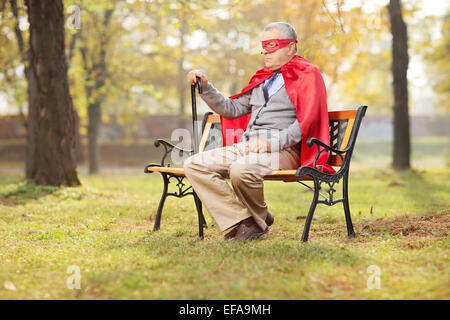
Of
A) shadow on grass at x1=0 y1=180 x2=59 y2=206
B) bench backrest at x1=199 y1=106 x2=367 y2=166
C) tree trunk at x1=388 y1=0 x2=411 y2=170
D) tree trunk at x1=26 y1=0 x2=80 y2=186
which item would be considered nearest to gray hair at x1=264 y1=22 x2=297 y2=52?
bench backrest at x1=199 y1=106 x2=367 y2=166

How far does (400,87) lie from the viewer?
12.6m

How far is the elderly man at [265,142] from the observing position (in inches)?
166

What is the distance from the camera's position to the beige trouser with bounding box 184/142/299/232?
4113mm

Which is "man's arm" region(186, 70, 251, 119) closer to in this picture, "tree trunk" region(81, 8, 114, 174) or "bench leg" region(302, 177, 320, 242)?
"bench leg" region(302, 177, 320, 242)

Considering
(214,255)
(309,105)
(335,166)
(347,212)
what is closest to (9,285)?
(214,255)

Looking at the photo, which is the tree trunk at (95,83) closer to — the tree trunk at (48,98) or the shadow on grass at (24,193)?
the tree trunk at (48,98)

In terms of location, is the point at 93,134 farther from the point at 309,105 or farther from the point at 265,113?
the point at 309,105

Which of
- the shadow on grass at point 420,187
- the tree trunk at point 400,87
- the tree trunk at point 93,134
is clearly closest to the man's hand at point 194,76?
the shadow on grass at point 420,187

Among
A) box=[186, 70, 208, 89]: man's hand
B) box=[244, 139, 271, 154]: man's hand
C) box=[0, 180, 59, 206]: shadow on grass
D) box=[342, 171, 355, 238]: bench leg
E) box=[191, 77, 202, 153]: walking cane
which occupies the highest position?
box=[186, 70, 208, 89]: man's hand

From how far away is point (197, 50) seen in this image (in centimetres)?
2180

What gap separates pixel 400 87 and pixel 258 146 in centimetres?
948

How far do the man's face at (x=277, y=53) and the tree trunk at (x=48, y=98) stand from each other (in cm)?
469
